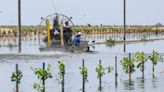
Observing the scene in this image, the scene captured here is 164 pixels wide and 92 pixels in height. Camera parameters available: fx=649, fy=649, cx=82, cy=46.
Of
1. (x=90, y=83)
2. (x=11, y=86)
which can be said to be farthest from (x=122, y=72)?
(x=11, y=86)

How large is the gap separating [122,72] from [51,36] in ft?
77.0

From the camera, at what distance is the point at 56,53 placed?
54031mm

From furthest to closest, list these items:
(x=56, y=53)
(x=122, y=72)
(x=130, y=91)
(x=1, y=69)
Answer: (x=56, y=53), (x=1, y=69), (x=122, y=72), (x=130, y=91)

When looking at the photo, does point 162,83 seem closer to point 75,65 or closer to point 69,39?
point 75,65

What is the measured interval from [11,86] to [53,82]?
2.36 m

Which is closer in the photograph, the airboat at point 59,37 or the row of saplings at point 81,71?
the row of saplings at point 81,71

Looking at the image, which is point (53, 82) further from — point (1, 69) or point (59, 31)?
point (59, 31)

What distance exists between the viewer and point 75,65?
134ft

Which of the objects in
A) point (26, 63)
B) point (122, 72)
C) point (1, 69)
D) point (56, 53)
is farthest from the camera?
point (56, 53)

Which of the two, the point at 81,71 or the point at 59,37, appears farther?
the point at 59,37

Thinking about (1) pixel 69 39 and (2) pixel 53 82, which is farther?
(1) pixel 69 39

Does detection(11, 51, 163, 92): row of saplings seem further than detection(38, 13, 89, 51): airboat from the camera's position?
No

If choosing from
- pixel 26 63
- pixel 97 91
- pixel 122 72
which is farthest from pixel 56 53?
pixel 97 91

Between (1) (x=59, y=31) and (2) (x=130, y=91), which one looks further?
(1) (x=59, y=31)
